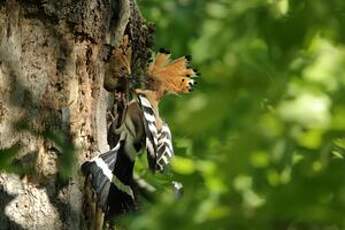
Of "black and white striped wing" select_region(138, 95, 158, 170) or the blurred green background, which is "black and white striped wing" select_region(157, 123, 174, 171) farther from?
the blurred green background

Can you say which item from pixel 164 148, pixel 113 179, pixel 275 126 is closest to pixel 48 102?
pixel 113 179

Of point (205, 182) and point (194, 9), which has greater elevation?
point (194, 9)

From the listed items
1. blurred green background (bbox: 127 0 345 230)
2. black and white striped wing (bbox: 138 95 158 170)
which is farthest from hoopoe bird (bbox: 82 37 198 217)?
blurred green background (bbox: 127 0 345 230)

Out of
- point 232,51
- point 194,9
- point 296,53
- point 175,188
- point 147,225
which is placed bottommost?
point 147,225

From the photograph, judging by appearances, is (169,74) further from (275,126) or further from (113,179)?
(275,126)

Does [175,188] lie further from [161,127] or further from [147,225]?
[147,225]

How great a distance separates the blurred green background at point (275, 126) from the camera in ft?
5.31

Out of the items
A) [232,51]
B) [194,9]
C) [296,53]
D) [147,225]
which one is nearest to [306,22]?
[296,53]

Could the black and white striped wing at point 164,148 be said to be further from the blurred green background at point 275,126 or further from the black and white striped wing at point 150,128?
the blurred green background at point 275,126

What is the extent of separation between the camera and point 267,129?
162 centimetres

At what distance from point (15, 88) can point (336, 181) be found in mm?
931

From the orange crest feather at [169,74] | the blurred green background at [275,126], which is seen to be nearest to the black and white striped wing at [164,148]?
the orange crest feather at [169,74]

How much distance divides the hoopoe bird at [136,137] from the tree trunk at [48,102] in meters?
0.08

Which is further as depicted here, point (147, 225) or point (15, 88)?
point (15, 88)
